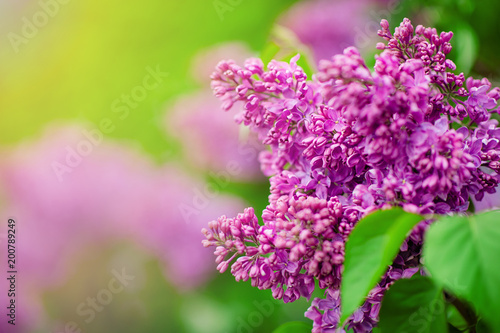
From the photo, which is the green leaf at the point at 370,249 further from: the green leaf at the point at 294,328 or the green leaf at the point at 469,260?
the green leaf at the point at 294,328

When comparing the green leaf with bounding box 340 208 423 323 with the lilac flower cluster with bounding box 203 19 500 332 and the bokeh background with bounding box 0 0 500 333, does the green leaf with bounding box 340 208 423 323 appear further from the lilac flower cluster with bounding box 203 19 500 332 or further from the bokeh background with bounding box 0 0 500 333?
the bokeh background with bounding box 0 0 500 333

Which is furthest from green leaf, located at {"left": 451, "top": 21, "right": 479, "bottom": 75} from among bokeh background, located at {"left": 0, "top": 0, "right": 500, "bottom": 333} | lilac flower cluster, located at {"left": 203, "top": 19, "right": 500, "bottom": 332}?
lilac flower cluster, located at {"left": 203, "top": 19, "right": 500, "bottom": 332}

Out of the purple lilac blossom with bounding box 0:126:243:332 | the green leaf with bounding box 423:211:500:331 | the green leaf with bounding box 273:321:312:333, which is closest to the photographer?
the green leaf with bounding box 423:211:500:331

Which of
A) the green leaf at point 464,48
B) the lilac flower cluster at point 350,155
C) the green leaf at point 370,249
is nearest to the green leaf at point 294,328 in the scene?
the lilac flower cluster at point 350,155

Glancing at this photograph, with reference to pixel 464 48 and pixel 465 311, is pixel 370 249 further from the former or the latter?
pixel 464 48

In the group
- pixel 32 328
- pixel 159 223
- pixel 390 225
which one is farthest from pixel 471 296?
pixel 32 328

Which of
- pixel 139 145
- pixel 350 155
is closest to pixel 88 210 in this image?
pixel 139 145
